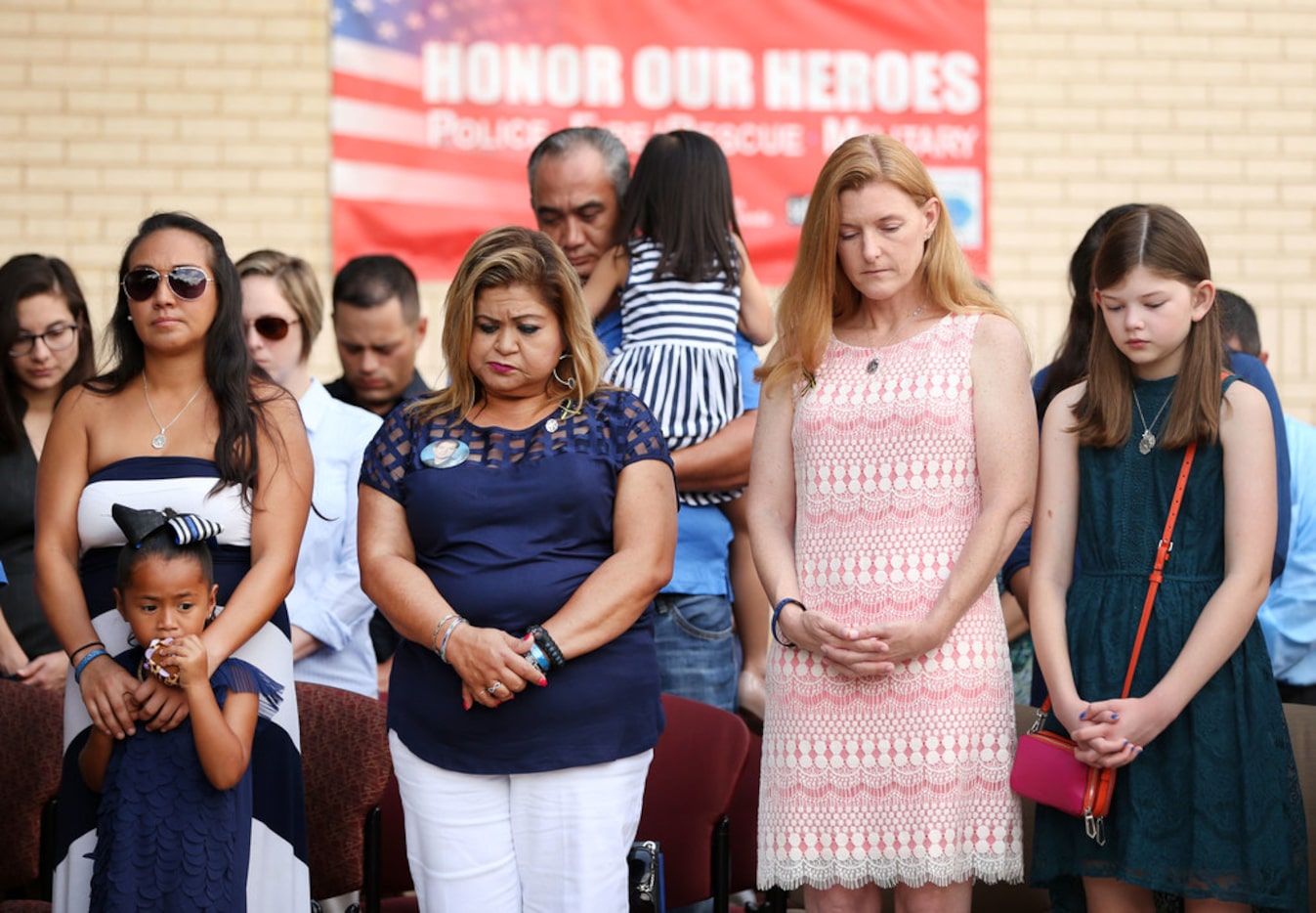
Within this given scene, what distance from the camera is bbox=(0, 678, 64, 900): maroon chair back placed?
13.1 ft

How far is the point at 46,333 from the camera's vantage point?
15.1ft

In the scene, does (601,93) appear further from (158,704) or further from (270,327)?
(158,704)

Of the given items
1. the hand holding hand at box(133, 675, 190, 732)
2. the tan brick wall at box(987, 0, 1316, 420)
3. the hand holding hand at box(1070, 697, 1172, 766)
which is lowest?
the hand holding hand at box(1070, 697, 1172, 766)

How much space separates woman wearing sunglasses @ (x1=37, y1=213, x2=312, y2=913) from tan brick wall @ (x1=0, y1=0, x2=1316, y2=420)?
3107 millimetres

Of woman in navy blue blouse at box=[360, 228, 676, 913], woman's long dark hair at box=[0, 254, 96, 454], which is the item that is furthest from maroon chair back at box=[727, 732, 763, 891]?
woman's long dark hair at box=[0, 254, 96, 454]

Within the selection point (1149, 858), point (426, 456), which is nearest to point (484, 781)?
point (426, 456)

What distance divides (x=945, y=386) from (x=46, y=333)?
275cm

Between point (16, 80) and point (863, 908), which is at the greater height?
point (16, 80)

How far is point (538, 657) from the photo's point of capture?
117 inches

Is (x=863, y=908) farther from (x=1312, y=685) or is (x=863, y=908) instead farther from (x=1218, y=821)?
(x=1312, y=685)

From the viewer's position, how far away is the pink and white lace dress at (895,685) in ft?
10.1

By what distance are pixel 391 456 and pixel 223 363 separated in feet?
1.50

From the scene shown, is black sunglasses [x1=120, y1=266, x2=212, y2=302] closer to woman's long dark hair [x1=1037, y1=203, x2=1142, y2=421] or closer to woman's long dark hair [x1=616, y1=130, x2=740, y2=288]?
woman's long dark hair [x1=616, y1=130, x2=740, y2=288]

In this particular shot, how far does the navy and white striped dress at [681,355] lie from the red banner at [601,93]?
2410 mm
